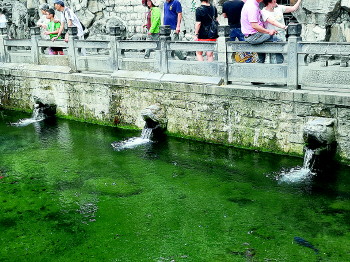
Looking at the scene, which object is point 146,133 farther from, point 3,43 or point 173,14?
point 3,43

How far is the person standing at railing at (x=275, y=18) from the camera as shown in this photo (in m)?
8.82

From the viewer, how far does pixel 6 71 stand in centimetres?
1388

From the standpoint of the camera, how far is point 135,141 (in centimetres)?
1074

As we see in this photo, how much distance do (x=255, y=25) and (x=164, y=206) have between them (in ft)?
12.0

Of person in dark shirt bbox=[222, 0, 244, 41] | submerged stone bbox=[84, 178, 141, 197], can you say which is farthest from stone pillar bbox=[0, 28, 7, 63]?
submerged stone bbox=[84, 178, 141, 197]

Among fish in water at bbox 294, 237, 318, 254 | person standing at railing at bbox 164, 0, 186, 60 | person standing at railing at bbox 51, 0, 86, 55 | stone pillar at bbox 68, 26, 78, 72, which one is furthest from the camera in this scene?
person standing at railing at bbox 51, 0, 86, 55

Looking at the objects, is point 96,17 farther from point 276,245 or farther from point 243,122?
point 276,245

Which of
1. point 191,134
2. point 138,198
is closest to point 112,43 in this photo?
point 191,134

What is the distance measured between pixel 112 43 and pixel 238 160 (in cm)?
417

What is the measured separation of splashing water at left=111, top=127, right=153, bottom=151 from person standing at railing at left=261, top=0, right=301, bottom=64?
10.4ft

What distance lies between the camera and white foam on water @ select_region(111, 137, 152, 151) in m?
10.4

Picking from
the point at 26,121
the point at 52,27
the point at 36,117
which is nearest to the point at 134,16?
the point at 52,27

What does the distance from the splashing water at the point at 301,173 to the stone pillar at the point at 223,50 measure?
89.4 inches

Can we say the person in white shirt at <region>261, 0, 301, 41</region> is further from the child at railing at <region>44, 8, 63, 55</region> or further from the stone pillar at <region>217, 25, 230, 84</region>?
the child at railing at <region>44, 8, 63, 55</region>
